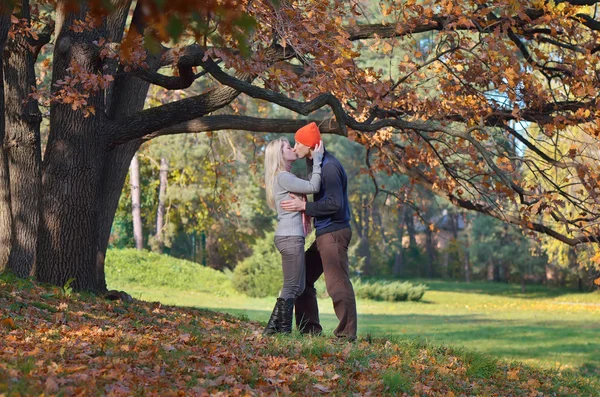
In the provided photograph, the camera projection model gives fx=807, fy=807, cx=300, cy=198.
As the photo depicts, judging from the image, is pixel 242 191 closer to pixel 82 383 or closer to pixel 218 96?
pixel 218 96

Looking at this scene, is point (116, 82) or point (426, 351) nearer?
point (426, 351)

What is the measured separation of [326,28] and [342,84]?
655 millimetres

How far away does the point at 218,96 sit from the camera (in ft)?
27.8

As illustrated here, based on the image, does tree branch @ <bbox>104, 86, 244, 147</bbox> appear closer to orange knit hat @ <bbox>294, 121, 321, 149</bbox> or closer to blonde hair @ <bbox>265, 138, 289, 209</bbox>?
blonde hair @ <bbox>265, 138, 289, 209</bbox>

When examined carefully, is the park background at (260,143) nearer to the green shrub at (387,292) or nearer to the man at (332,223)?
the man at (332,223)

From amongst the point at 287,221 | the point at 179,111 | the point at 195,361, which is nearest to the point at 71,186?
the point at 179,111

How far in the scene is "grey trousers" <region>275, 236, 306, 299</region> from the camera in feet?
23.9

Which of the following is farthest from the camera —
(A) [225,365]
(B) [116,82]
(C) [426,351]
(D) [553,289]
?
(D) [553,289]

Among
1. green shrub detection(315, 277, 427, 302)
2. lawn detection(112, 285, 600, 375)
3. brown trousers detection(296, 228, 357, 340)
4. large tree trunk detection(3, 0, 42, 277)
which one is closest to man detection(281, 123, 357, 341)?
brown trousers detection(296, 228, 357, 340)

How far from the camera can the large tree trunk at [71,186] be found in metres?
9.06

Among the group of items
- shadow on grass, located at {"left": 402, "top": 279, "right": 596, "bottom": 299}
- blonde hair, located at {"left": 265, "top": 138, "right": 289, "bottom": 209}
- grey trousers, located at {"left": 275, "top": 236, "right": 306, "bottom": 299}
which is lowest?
shadow on grass, located at {"left": 402, "top": 279, "right": 596, "bottom": 299}

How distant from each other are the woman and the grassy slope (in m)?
0.41

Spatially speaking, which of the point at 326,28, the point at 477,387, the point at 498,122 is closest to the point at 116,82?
the point at 326,28

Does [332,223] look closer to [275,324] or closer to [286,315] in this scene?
[286,315]
